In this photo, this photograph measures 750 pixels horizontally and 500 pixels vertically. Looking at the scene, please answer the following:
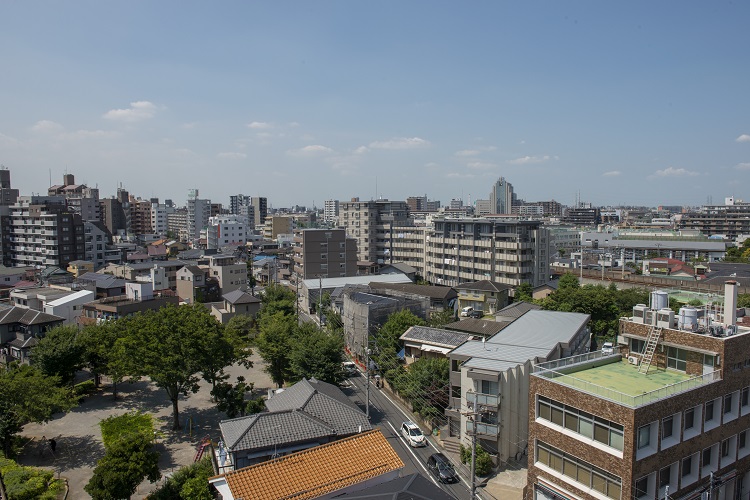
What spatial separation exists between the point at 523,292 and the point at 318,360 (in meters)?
28.5

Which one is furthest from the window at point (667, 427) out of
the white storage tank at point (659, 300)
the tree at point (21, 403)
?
the tree at point (21, 403)

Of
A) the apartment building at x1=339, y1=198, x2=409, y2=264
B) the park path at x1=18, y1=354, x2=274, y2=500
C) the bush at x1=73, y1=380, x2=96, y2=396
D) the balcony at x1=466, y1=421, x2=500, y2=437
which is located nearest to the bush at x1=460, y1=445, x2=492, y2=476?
the balcony at x1=466, y1=421, x2=500, y2=437

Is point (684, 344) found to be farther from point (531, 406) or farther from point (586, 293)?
point (586, 293)

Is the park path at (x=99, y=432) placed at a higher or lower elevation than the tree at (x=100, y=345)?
lower

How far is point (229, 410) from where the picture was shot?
25391 millimetres

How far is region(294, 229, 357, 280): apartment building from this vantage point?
215 feet

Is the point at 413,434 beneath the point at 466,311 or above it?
beneath

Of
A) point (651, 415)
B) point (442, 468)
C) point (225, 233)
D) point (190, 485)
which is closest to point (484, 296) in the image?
point (442, 468)

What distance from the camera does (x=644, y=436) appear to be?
1497cm

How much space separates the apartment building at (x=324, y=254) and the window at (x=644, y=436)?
52.5 m

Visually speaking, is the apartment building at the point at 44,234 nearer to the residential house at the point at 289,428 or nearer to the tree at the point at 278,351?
the tree at the point at 278,351

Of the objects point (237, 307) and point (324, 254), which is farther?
point (324, 254)

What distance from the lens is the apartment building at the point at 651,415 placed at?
14953 millimetres

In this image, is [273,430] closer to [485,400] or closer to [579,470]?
[485,400]
